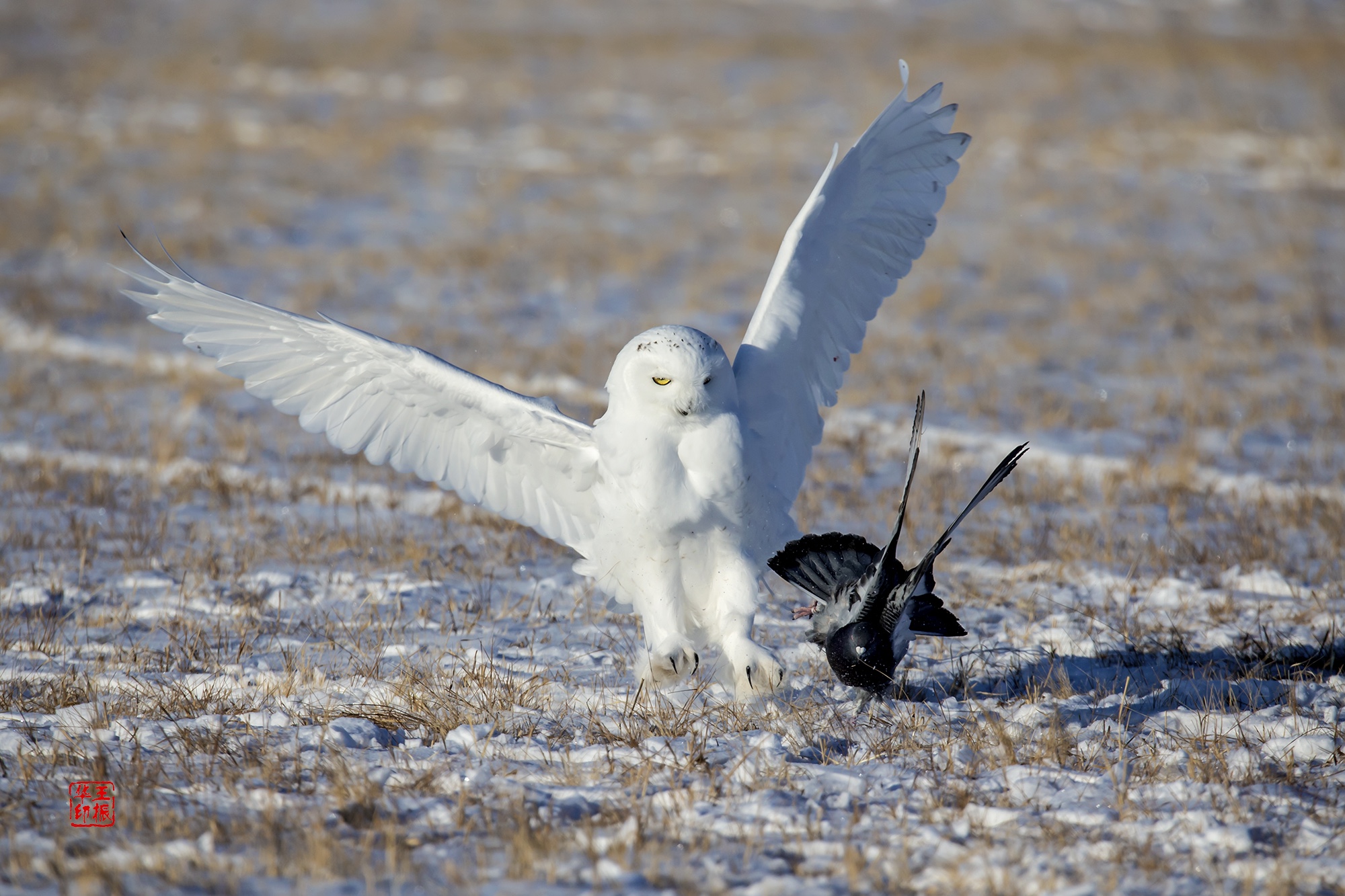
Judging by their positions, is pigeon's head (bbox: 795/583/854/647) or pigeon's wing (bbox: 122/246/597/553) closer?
pigeon's head (bbox: 795/583/854/647)

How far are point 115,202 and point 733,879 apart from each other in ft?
41.3

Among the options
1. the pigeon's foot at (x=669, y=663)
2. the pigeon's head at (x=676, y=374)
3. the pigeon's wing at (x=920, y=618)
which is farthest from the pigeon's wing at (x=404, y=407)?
the pigeon's wing at (x=920, y=618)

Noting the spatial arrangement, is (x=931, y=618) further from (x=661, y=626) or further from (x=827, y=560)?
(x=661, y=626)

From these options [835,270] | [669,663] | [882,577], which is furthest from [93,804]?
Result: [835,270]

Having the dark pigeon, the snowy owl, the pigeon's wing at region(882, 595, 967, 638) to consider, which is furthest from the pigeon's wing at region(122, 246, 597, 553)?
the pigeon's wing at region(882, 595, 967, 638)

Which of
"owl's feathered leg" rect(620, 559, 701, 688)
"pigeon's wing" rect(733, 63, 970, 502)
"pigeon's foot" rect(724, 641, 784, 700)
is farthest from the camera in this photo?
"pigeon's wing" rect(733, 63, 970, 502)

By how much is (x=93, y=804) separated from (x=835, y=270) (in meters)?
3.10

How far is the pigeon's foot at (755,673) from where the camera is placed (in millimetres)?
3729

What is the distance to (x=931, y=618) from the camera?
373 centimetres

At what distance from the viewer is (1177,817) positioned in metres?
3.05

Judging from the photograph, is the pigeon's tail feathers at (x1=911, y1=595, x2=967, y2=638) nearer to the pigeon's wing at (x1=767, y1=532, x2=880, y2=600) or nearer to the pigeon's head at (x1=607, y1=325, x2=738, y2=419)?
the pigeon's wing at (x1=767, y1=532, x2=880, y2=600)

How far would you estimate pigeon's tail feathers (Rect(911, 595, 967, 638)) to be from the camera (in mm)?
3711

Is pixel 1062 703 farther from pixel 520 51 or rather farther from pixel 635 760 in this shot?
pixel 520 51

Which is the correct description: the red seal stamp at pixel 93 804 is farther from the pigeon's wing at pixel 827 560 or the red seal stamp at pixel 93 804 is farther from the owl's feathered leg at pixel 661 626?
the pigeon's wing at pixel 827 560
